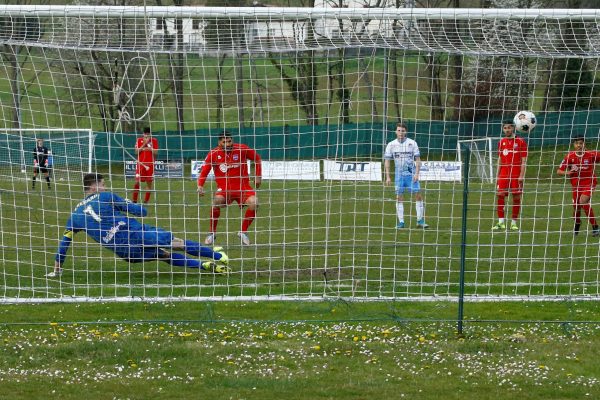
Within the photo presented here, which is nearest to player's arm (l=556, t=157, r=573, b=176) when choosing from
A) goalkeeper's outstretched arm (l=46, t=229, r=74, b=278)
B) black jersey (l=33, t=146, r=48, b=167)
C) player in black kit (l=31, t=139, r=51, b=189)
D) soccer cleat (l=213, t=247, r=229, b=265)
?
soccer cleat (l=213, t=247, r=229, b=265)

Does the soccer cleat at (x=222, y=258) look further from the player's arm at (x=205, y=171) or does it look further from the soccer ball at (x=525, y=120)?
the soccer ball at (x=525, y=120)

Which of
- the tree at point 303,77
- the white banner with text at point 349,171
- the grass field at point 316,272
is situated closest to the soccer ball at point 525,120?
the grass field at point 316,272

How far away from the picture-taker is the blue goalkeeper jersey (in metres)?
10.4

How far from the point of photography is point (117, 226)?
410 inches

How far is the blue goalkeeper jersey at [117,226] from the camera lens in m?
10.4

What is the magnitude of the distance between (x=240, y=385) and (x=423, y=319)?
2.55m

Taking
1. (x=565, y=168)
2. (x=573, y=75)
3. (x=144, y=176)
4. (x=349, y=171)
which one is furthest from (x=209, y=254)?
(x=565, y=168)

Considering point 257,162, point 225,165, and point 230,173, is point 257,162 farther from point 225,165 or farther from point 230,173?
point 230,173

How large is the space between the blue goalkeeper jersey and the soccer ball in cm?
488

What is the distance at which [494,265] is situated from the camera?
12406 millimetres

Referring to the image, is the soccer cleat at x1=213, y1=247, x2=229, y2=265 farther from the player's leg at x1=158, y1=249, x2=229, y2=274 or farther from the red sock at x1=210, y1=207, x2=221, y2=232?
the red sock at x1=210, y1=207, x2=221, y2=232

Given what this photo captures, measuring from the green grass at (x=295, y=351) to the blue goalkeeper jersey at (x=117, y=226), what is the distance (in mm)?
1000

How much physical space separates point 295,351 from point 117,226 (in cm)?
342

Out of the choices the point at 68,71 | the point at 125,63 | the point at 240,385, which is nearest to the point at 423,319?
the point at 240,385
